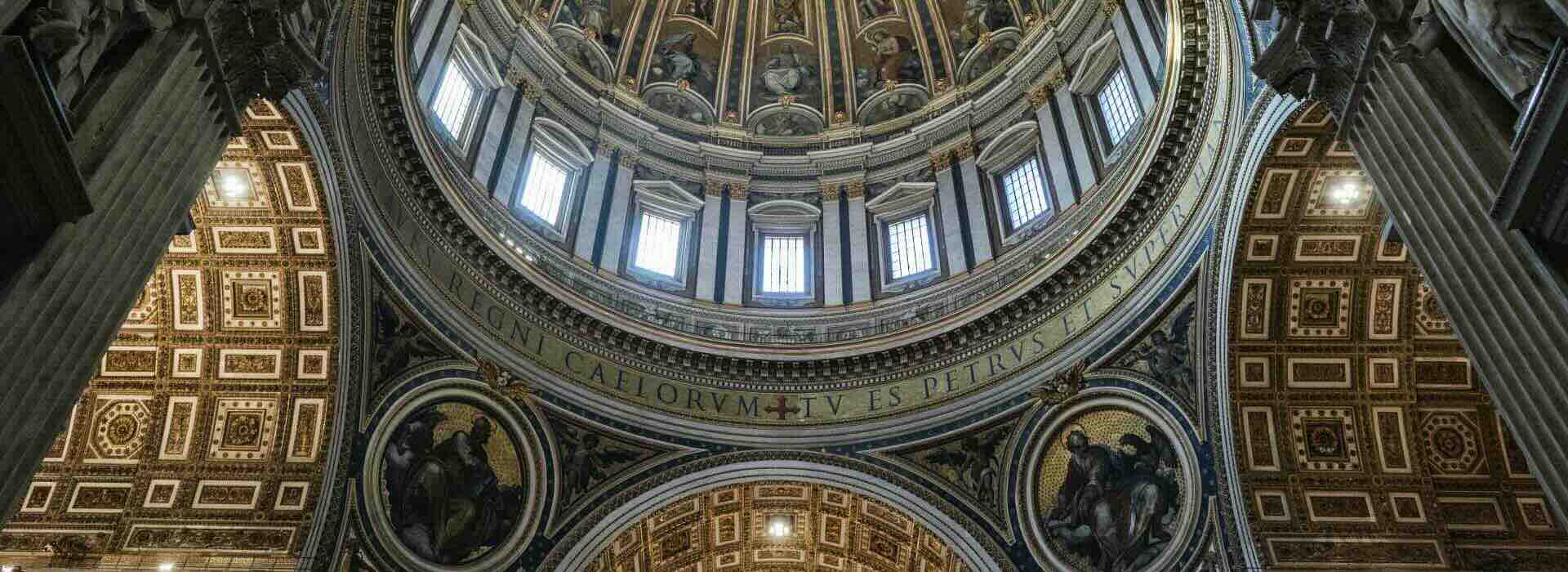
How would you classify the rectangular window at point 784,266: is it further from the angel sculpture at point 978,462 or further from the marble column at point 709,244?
the angel sculpture at point 978,462

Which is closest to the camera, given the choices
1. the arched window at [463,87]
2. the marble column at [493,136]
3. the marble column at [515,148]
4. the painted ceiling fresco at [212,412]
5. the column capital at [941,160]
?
the painted ceiling fresco at [212,412]

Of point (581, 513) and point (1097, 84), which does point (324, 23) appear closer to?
point (581, 513)

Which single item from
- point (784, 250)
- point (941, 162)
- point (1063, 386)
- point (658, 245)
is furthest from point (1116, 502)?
point (658, 245)

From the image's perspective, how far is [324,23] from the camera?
41.2ft

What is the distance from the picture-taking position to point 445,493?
18984mm

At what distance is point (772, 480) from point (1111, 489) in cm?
620

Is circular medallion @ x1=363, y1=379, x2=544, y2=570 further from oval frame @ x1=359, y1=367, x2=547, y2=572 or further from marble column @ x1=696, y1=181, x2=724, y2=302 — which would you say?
marble column @ x1=696, y1=181, x2=724, y2=302

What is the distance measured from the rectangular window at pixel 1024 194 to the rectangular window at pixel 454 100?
1175cm

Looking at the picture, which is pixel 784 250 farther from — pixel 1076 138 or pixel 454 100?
pixel 454 100

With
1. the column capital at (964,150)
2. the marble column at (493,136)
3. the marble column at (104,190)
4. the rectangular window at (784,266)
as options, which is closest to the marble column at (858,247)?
the rectangular window at (784,266)

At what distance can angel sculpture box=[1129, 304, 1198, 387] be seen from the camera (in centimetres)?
1798

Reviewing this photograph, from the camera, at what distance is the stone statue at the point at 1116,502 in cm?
1820

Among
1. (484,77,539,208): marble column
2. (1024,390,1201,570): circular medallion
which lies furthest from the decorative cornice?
(1024,390,1201,570): circular medallion

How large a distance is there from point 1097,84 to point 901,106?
23.7ft
